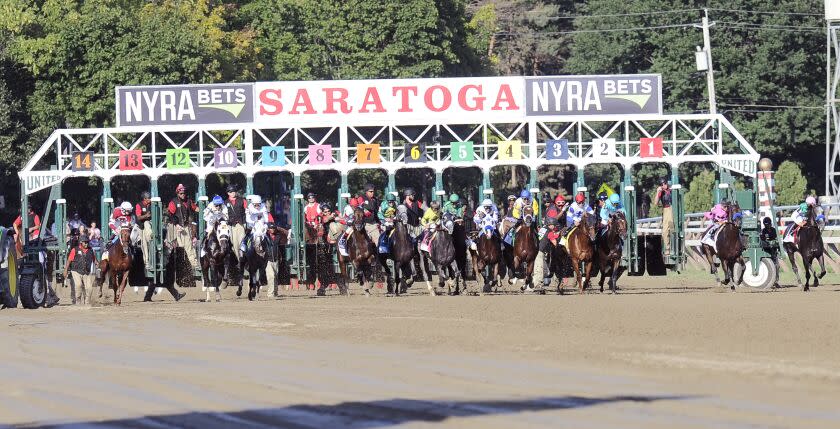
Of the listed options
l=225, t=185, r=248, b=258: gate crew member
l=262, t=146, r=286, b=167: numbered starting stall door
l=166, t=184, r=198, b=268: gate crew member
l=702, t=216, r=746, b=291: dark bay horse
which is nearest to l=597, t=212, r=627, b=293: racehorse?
l=702, t=216, r=746, b=291: dark bay horse

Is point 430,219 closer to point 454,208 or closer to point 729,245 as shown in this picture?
point 454,208

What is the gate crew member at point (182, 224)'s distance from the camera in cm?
3080

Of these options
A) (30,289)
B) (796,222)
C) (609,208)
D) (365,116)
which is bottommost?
(30,289)

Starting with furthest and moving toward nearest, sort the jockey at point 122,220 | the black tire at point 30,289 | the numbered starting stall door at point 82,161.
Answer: the numbered starting stall door at point 82,161 < the jockey at point 122,220 < the black tire at point 30,289

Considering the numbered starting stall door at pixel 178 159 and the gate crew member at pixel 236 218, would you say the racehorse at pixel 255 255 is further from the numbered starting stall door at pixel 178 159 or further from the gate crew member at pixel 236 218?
the numbered starting stall door at pixel 178 159

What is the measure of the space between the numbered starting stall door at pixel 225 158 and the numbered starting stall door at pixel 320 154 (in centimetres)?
167

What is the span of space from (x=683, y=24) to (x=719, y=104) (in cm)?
403

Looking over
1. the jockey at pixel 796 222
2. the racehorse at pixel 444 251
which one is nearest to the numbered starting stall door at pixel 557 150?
the jockey at pixel 796 222

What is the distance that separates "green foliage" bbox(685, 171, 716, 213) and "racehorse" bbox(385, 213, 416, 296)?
29164mm

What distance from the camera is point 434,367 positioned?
1430cm

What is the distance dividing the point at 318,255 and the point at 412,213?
2.89 metres

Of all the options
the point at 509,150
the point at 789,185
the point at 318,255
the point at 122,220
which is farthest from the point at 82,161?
the point at 789,185

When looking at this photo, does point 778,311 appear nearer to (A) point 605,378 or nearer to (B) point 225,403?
(A) point 605,378

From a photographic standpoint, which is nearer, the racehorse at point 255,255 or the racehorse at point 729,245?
the racehorse at point 729,245
